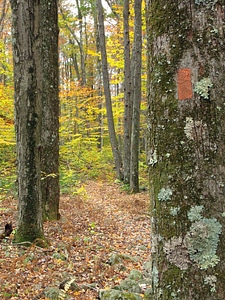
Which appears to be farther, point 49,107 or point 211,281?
point 49,107

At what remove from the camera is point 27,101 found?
4.77 meters

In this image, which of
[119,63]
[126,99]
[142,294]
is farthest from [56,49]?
[119,63]

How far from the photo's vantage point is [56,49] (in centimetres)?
673

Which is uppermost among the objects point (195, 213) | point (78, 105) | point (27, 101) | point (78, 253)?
point (78, 105)

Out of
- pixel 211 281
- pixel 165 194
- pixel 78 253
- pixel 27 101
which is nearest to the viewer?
pixel 211 281

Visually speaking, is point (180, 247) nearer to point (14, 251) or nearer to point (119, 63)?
point (14, 251)

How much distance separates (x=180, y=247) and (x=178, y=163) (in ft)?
1.36

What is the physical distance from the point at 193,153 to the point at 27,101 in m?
3.77

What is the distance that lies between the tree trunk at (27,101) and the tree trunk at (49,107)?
160 cm

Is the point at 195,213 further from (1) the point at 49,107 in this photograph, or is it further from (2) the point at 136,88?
(2) the point at 136,88

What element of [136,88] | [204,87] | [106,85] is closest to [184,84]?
[204,87]

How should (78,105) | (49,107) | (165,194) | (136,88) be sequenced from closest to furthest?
(165,194), (49,107), (136,88), (78,105)

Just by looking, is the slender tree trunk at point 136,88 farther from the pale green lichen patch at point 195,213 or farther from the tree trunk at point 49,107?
the pale green lichen patch at point 195,213

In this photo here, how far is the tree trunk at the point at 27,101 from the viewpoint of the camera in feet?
15.4
